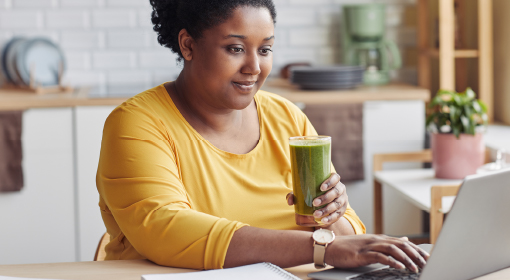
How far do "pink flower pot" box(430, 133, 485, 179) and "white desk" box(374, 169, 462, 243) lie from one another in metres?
0.05

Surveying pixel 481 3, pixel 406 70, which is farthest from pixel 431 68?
pixel 481 3

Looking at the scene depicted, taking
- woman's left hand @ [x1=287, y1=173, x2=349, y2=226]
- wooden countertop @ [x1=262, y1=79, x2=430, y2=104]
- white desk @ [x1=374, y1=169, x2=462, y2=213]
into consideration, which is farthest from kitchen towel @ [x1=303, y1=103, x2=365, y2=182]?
woman's left hand @ [x1=287, y1=173, x2=349, y2=226]

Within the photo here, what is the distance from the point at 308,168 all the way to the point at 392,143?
6.43 ft

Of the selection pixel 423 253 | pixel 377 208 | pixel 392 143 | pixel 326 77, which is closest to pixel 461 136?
pixel 377 208

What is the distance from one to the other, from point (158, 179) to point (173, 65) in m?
2.34

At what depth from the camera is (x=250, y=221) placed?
150 cm

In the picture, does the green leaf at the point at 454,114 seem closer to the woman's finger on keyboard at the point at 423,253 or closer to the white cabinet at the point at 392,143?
the white cabinet at the point at 392,143

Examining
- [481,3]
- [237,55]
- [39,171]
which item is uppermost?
[481,3]

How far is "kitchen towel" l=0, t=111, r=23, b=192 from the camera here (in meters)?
2.87

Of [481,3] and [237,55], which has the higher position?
[481,3]

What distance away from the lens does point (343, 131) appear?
3.05 metres

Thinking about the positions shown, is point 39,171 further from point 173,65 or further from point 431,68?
point 431,68

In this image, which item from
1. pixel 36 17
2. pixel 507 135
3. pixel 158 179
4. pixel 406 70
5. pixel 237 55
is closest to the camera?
pixel 158 179

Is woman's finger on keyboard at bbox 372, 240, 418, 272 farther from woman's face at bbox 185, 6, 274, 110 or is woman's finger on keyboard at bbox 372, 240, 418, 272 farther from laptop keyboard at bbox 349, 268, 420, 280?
woman's face at bbox 185, 6, 274, 110
